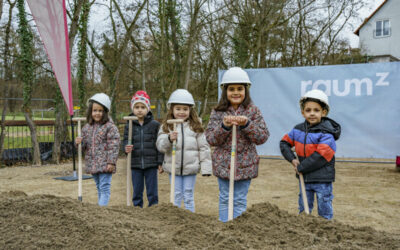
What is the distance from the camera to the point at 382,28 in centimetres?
3078

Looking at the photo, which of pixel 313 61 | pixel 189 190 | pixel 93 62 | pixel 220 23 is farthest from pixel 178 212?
pixel 313 61

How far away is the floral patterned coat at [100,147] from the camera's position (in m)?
3.95

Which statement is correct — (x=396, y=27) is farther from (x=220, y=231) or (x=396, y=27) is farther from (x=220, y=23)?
(x=220, y=231)

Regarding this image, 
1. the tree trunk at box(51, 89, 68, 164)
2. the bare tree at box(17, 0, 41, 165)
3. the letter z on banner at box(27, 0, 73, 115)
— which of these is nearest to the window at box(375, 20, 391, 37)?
the tree trunk at box(51, 89, 68, 164)

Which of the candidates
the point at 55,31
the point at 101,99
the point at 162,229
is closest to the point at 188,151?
the point at 101,99

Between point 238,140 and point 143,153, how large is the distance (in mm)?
1372

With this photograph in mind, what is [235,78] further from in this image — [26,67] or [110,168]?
[26,67]

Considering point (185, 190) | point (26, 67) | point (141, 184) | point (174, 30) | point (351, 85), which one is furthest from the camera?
point (174, 30)

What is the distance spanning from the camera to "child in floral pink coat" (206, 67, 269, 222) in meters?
3.17

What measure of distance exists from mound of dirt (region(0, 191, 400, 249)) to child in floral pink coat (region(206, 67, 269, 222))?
64cm

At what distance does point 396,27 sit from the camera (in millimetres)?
29719

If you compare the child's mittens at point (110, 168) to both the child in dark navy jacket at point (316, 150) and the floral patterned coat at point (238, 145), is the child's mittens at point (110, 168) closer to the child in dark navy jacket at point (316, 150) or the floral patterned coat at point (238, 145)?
the floral patterned coat at point (238, 145)

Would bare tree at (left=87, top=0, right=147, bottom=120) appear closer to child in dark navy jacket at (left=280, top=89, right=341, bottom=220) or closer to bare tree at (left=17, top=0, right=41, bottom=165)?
bare tree at (left=17, top=0, right=41, bottom=165)

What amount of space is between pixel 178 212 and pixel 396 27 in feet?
108
